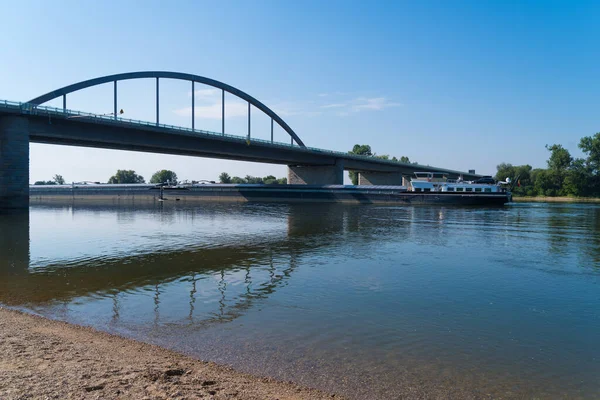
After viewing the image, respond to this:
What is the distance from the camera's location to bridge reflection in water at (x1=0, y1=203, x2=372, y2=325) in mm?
11258

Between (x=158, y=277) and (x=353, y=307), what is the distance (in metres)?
7.33

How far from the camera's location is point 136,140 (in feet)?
229

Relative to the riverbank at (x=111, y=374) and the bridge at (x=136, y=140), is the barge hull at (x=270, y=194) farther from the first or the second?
the riverbank at (x=111, y=374)

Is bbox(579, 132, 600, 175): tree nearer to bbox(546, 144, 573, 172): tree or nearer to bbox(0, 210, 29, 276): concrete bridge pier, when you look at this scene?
bbox(546, 144, 573, 172): tree

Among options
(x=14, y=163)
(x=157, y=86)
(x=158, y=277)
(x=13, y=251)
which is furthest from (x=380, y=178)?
(x=158, y=277)

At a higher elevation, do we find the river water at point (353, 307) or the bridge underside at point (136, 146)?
the bridge underside at point (136, 146)

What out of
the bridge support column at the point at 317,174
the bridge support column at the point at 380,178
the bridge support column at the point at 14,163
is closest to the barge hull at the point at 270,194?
the bridge support column at the point at 317,174

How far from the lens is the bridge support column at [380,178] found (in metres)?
140

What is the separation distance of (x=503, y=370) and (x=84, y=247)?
70.4 feet

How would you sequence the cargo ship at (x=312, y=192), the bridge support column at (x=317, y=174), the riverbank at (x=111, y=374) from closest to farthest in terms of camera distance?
the riverbank at (x=111, y=374)
the cargo ship at (x=312, y=192)
the bridge support column at (x=317, y=174)

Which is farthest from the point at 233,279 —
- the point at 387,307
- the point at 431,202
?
the point at 431,202

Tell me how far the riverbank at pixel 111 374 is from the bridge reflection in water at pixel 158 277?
2273 mm

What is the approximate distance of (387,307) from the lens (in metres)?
11.5

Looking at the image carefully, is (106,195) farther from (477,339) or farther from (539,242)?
(477,339)
